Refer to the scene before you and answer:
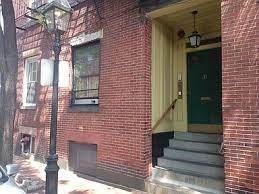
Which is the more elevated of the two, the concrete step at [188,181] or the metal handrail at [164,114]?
the metal handrail at [164,114]

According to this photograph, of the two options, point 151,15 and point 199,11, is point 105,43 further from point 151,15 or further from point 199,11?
point 199,11

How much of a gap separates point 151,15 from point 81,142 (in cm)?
400

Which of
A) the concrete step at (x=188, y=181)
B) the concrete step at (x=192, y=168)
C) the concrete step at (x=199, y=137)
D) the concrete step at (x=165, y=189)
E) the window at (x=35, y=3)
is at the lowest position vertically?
the concrete step at (x=165, y=189)

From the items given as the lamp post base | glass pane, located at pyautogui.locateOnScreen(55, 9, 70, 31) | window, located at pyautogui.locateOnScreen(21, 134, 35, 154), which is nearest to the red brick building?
glass pane, located at pyautogui.locateOnScreen(55, 9, 70, 31)

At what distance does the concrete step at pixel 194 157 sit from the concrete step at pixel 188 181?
482 mm

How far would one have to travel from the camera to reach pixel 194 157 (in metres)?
7.52

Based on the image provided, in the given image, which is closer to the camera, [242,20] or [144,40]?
[242,20]

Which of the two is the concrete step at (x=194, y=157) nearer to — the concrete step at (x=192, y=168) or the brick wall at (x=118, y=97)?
the concrete step at (x=192, y=168)

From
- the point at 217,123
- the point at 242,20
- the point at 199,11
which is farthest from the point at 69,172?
the point at 242,20

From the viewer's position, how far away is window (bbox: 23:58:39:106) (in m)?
12.5

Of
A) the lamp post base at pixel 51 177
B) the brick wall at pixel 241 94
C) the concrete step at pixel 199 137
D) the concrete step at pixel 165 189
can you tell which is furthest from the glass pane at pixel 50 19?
the concrete step at pixel 199 137

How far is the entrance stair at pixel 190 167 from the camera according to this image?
22.2ft

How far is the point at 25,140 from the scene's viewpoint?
1242cm

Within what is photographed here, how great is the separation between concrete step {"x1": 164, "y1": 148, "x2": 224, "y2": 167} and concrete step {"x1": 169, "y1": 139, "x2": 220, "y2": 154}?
7.0 inches
